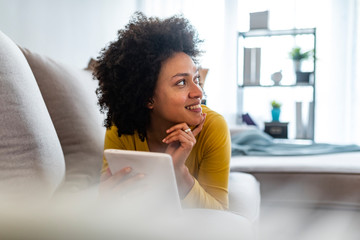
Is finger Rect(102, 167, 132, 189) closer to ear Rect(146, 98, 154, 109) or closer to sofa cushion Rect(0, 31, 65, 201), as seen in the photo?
sofa cushion Rect(0, 31, 65, 201)

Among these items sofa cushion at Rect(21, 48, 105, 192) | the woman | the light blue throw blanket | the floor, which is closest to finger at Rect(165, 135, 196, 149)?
the woman

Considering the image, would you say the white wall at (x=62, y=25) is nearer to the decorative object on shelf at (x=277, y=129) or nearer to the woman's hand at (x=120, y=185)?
the woman's hand at (x=120, y=185)

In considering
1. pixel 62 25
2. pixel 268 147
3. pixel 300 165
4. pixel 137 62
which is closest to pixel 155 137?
pixel 137 62

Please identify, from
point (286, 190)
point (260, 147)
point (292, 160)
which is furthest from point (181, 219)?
point (260, 147)

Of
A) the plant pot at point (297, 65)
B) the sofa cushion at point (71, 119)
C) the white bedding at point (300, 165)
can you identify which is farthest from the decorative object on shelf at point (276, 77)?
the sofa cushion at point (71, 119)

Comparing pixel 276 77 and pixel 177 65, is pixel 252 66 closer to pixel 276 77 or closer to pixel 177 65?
pixel 276 77

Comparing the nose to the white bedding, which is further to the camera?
the white bedding

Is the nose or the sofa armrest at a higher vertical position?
the nose

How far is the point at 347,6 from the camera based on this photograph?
3189 millimetres

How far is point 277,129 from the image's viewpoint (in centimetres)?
308

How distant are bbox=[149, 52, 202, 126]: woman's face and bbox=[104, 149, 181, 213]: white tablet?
272 millimetres

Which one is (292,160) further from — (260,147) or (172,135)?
(172,135)

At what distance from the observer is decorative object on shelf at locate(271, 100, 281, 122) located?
3.14m

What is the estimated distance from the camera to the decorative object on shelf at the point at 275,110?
10.3ft
